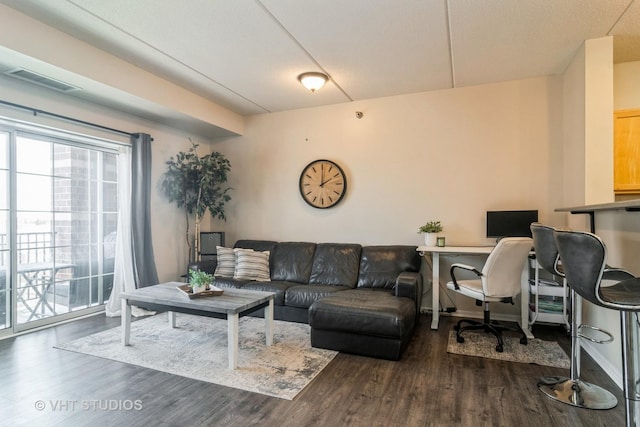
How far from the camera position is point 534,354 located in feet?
9.46

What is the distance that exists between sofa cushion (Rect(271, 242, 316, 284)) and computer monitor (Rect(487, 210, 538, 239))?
2185 mm

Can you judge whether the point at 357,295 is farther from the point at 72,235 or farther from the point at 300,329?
the point at 72,235

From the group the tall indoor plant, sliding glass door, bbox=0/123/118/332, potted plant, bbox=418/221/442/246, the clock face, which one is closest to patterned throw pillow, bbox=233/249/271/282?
the tall indoor plant

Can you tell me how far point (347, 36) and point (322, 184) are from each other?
216cm

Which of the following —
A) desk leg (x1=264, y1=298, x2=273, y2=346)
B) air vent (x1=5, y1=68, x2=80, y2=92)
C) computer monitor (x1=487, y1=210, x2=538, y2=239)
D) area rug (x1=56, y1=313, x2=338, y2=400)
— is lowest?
area rug (x1=56, y1=313, x2=338, y2=400)

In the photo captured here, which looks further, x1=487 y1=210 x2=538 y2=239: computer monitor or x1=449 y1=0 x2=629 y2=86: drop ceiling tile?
x1=487 y1=210 x2=538 y2=239: computer monitor

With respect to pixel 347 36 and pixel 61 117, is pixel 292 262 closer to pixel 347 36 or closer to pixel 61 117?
pixel 347 36

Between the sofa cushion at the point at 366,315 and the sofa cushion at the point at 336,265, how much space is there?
3.08 feet

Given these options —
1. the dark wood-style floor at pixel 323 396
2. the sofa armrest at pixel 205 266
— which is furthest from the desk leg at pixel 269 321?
the sofa armrest at pixel 205 266

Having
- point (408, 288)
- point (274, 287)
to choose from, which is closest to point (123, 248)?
point (274, 287)

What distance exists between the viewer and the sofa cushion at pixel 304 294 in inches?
144

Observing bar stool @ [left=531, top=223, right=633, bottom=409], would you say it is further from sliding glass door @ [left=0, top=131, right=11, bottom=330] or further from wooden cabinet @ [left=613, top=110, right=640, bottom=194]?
sliding glass door @ [left=0, top=131, right=11, bottom=330]

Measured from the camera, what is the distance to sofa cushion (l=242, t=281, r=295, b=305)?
3793mm

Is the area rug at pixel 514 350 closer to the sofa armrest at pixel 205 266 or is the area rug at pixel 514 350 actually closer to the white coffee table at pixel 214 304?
the white coffee table at pixel 214 304
